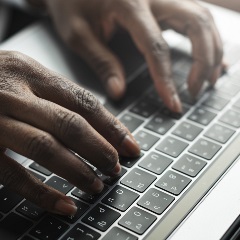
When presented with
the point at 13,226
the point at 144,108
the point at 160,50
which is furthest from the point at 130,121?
the point at 13,226

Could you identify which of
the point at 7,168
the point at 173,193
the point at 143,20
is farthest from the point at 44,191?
the point at 143,20

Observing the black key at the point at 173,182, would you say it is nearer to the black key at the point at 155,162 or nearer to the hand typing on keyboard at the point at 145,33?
the black key at the point at 155,162

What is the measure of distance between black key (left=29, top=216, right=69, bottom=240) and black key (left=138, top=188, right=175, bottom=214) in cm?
10

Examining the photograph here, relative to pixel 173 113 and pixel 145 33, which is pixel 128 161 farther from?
pixel 145 33

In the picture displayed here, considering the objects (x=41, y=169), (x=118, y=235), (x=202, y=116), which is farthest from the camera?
(x=202, y=116)

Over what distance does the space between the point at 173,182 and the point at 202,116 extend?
167 millimetres

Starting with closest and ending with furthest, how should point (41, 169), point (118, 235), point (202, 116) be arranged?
point (118, 235) < point (41, 169) < point (202, 116)

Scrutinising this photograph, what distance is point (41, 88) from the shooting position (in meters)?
0.69

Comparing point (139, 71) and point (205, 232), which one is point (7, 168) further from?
point (139, 71)

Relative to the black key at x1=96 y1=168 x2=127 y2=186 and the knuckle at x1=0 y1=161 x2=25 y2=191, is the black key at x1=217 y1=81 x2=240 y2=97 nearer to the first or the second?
the black key at x1=96 y1=168 x2=127 y2=186

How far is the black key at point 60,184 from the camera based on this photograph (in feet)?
2.22

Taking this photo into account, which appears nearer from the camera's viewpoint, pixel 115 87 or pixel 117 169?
pixel 117 169

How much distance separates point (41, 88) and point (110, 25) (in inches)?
13.0

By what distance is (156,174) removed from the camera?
0.70m
